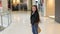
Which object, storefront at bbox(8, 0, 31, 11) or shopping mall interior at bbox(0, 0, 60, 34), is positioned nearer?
shopping mall interior at bbox(0, 0, 60, 34)

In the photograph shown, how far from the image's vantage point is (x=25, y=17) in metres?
16.8

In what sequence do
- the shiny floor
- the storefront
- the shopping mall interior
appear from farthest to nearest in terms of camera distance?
the storefront, the shopping mall interior, the shiny floor

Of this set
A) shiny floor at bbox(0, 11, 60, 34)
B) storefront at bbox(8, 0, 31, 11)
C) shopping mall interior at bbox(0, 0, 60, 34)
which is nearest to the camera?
shiny floor at bbox(0, 11, 60, 34)

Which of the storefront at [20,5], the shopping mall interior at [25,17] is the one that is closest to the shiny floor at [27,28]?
the shopping mall interior at [25,17]

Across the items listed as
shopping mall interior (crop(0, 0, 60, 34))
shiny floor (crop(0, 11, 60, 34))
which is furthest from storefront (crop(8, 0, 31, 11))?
shiny floor (crop(0, 11, 60, 34))

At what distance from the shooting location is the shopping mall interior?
9.38 metres

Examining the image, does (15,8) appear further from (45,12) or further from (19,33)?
(19,33)

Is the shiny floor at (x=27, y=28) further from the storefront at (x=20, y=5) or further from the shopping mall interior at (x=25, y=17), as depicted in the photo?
the storefront at (x=20, y=5)

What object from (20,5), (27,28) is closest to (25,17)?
(27,28)

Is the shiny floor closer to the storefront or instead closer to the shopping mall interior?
the shopping mall interior

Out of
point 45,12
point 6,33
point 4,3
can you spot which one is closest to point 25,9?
point 4,3

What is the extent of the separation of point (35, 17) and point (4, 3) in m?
15.5

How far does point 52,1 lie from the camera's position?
17.3 meters

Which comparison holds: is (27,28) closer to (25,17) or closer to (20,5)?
(25,17)
